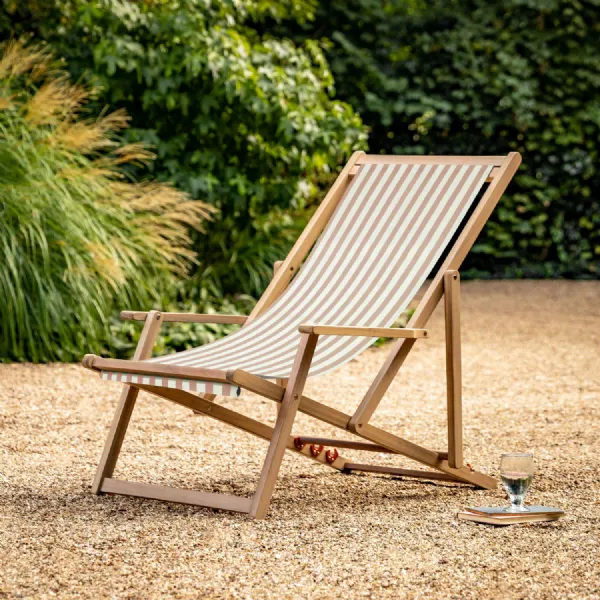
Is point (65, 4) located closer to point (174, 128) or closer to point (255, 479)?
point (174, 128)

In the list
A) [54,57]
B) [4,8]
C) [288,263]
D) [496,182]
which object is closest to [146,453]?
[288,263]

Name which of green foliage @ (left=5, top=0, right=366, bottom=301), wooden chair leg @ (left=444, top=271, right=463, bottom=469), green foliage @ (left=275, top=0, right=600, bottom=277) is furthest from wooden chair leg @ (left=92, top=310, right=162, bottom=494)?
green foliage @ (left=275, top=0, right=600, bottom=277)

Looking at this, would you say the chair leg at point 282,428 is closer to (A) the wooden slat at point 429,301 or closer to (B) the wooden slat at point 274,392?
(B) the wooden slat at point 274,392

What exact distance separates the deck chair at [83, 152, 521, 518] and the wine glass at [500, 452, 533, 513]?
0.31 meters

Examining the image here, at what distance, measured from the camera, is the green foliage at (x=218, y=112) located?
6.93 metres

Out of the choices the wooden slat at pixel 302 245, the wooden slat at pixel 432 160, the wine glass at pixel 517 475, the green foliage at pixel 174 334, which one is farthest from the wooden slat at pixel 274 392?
the green foliage at pixel 174 334

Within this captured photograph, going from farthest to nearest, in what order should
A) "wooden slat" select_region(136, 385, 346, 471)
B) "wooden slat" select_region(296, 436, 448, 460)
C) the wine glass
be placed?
"wooden slat" select_region(296, 436, 448, 460) < "wooden slat" select_region(136, 385, 346, 471) < the wine glass

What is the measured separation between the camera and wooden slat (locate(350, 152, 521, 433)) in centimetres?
316

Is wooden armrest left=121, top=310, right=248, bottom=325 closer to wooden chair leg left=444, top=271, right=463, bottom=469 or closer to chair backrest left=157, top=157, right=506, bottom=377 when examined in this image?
chair backrest left=157, top=157, right=506, bottom=377

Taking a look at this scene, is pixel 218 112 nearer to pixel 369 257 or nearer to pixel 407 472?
pixel 369 257

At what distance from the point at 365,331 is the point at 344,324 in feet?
1.42

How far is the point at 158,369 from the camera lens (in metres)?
2.96

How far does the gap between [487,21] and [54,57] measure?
467cm

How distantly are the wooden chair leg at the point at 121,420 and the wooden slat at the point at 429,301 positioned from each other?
0.69 meters
